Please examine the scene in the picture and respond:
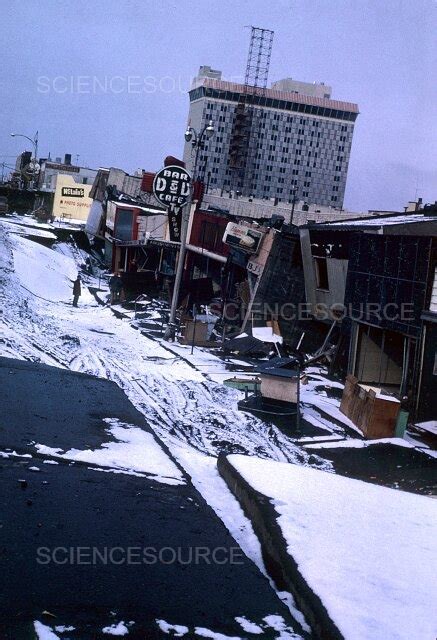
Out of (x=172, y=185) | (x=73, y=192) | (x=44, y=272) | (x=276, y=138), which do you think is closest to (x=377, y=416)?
(x=172, y=185)

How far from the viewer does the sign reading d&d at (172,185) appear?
101 feet

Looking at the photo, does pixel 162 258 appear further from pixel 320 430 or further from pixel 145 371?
pixel 320 430

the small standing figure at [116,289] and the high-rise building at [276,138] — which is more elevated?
the high-rise building at [276,138]

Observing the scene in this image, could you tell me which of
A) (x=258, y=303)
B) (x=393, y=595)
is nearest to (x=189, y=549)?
(x=393, y=595)

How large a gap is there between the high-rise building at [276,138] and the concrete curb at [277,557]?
138 metres

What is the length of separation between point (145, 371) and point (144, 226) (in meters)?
27.7

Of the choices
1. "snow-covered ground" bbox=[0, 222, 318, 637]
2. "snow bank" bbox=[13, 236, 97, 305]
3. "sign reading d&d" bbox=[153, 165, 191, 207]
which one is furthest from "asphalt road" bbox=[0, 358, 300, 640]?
"snow bank" bbox=[13, 236, 97, 305]

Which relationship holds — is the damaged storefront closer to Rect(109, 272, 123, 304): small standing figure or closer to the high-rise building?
Rect(109, 272, 123, 304): small standing figure

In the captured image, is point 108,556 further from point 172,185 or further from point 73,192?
point 73,192

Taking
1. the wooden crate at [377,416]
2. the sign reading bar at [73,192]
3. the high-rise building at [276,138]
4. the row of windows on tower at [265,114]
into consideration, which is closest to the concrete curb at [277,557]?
the wooden crate at [377,416]

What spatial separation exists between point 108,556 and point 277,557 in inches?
64.9

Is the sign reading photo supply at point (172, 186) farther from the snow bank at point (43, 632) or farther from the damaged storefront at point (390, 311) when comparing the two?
the snow bank at point (43, 632)

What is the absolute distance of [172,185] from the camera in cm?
3077

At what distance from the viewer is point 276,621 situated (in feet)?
18.2
